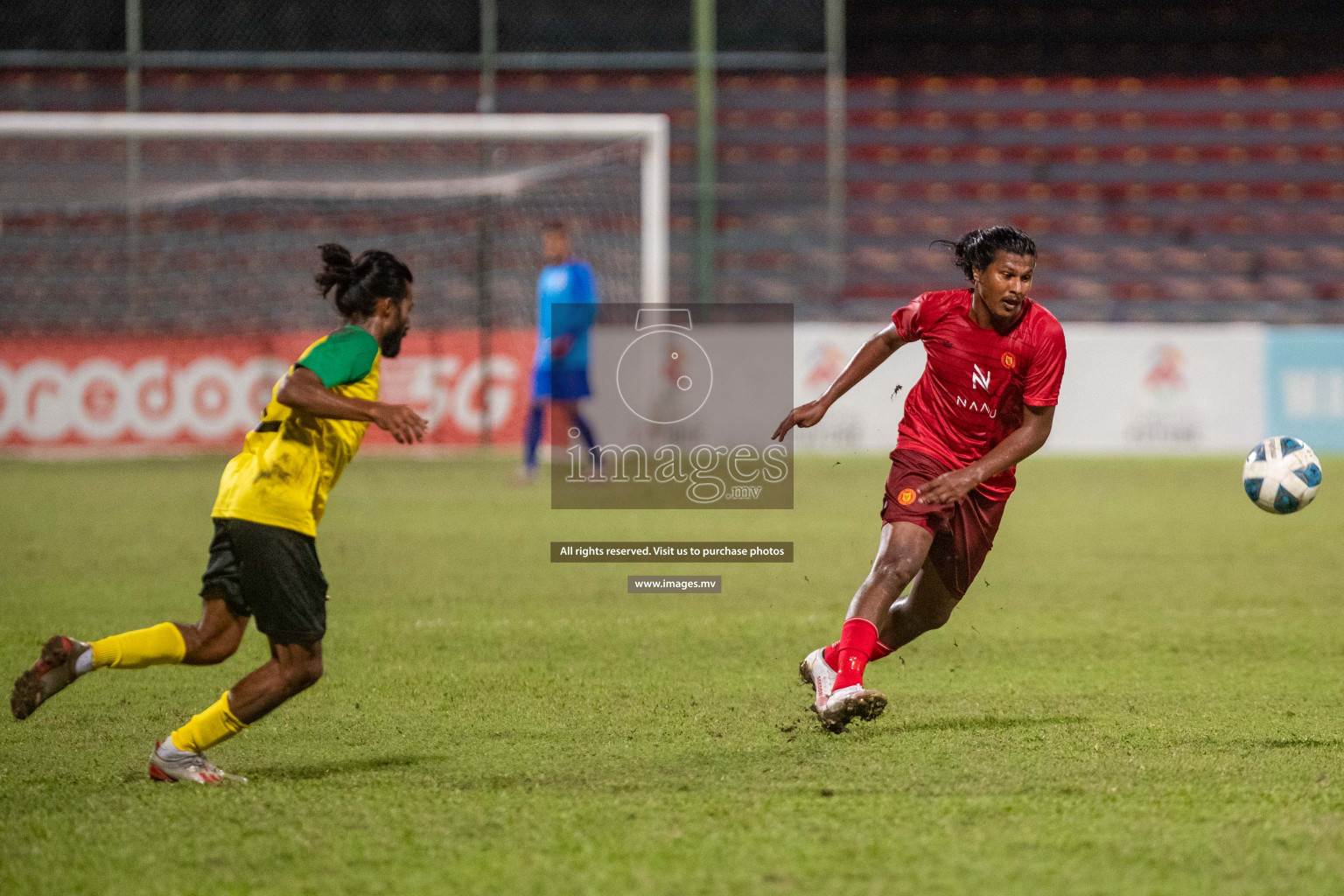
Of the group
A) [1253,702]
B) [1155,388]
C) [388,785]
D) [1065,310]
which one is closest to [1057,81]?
[1065,310]

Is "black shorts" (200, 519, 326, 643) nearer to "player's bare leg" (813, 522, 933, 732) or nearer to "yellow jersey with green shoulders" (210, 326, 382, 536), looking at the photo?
"yellow jersey with green shoulders" (210, 326, 382, 536)

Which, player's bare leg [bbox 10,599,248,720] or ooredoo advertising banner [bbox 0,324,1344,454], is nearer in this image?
player's bare leg [bbox 10,599,248,720]

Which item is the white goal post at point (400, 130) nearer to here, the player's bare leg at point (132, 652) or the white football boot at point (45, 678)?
the player's bare leg at point (132, 652)

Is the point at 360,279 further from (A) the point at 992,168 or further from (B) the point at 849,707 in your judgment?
(A) the point at 992,168

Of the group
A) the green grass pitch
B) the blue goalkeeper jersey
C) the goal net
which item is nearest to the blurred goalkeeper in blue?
the blue goalkeeper jersey

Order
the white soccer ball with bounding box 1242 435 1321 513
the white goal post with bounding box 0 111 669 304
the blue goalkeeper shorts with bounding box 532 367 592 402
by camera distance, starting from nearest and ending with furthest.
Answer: the white soccer ball with bounding box 1242 435 1321 513 → the blue goalkeeper shorts with bounding box 532 367 592 402 → the white goal post with bounding box 0 111 669 304

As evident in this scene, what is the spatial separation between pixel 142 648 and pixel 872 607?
7.21 feet

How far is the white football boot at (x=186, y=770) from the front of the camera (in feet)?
13.0

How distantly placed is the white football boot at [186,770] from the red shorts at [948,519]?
2.20m

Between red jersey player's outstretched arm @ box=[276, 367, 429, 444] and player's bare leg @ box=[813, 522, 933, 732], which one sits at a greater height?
red jersey player's outstretched arm @ box=[276, 367, 429, 444]

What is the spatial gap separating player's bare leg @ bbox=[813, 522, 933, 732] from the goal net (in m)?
10.6

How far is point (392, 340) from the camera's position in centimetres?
434

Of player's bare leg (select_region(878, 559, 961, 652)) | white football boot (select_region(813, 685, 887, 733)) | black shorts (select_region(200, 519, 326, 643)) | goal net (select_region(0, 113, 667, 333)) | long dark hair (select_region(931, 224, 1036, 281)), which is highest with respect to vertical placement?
goal net (select_region(0, 113, 667, 333))

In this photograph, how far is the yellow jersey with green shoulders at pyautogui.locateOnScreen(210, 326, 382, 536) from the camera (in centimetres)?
405
